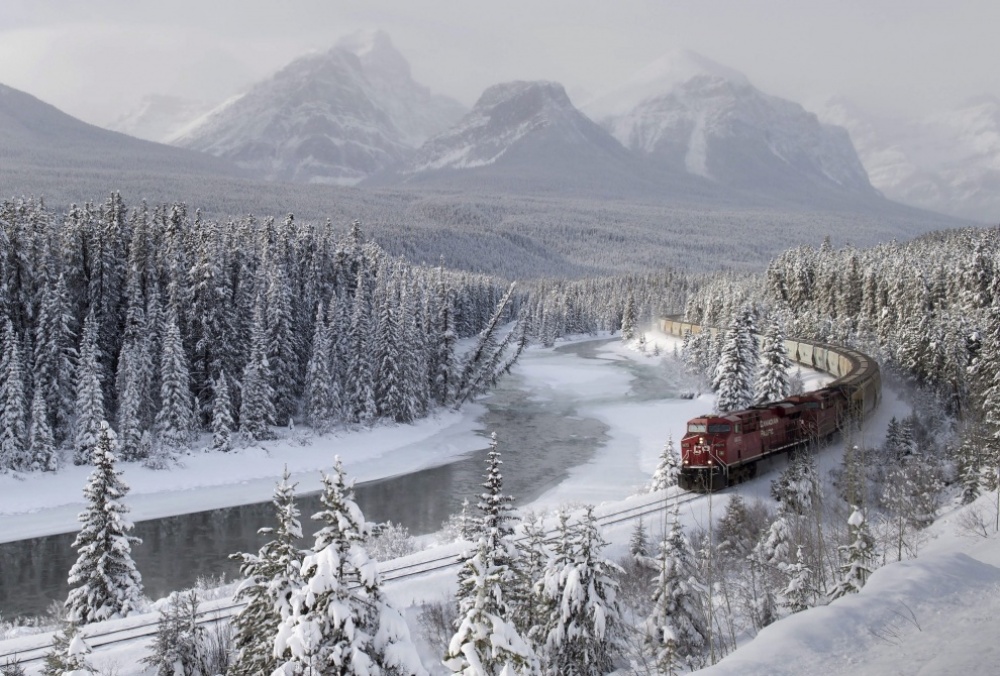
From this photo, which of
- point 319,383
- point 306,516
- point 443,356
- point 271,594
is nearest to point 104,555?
point 271,594

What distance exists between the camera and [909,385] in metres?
73.0

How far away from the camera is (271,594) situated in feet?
48.3

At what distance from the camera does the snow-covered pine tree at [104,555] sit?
997 inches

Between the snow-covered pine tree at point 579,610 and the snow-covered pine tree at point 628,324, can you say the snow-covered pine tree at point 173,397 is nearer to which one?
the snow-covered pine tree at point 579,610

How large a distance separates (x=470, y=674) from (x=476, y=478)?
4414cm

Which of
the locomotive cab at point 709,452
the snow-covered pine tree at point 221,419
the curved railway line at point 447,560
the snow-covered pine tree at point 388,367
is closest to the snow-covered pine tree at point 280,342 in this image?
the snow-covered pine tree at point 221,419

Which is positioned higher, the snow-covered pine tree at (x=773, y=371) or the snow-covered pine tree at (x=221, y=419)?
the snow-covered pine tree at (x=773, y=371)

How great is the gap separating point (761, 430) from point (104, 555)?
3151 cm

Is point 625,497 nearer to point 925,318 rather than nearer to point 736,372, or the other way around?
point 736,372

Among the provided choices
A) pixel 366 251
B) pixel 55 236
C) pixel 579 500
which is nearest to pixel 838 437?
pixel 579 500

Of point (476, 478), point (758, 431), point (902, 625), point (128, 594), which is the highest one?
point (902, 625)

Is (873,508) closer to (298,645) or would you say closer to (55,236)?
(298,645)

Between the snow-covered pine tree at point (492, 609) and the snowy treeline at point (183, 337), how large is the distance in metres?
43.9

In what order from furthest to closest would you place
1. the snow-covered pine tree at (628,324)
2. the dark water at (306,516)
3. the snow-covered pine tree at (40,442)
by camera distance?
the snow-covered pine tree at (628,324), the snow-covered pine tree at (40,442), the dark water at (306,516)
